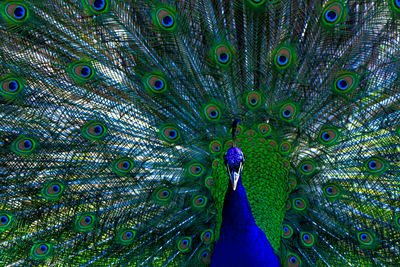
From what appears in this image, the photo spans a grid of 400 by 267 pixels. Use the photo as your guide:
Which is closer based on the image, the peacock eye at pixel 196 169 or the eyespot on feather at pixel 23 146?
the eyespot on feather at pixel 23 146

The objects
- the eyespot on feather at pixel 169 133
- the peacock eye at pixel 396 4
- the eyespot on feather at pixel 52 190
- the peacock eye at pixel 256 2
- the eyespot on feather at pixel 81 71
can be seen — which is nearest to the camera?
the peacock eye at pixel 396 4

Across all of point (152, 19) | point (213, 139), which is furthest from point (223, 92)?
point (152, 19)

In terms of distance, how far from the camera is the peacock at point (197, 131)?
183 centimetres

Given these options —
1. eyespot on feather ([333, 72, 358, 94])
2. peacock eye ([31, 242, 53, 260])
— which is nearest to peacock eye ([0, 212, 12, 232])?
peacock eye ([31, 242, 53, 260])

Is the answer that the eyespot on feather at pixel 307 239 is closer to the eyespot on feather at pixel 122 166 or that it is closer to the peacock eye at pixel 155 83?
the eyespot on feather at pixel 122 166

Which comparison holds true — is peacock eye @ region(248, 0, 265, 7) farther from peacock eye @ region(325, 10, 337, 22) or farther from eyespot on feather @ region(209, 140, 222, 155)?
eyespot on feather @ region(209, 140, 222, 155)

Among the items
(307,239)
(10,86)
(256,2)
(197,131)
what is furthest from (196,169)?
(10,86)

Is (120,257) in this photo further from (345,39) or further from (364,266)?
(345,39)

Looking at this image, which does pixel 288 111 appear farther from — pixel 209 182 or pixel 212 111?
pixel 209 182

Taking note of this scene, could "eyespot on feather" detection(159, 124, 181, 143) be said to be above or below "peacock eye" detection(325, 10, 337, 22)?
below

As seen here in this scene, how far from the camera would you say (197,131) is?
7.27 feet

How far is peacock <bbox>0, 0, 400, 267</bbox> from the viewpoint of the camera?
183cm

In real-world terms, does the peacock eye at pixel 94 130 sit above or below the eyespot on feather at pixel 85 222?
above

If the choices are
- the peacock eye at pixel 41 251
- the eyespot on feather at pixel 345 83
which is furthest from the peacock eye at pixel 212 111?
→ the peacock eye at pixel 41 251
